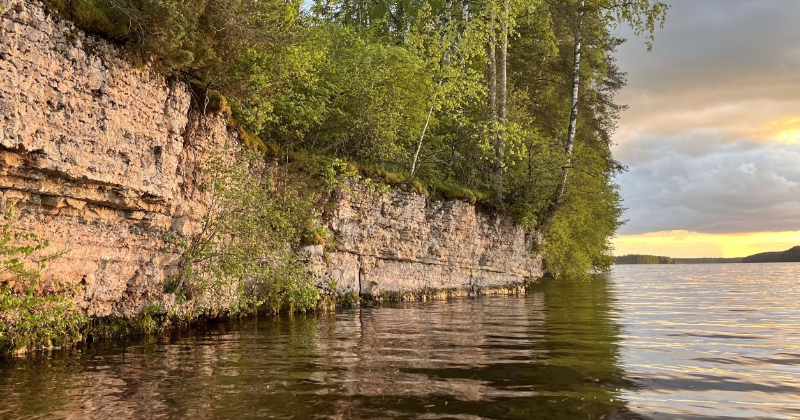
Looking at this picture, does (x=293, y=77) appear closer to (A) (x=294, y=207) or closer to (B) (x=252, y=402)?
(A) (x=294, y=207)

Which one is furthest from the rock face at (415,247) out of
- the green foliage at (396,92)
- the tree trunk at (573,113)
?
the tree trunk at (573,113)

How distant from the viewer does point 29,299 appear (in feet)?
27.7

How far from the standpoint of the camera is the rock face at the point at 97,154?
8.69 metres

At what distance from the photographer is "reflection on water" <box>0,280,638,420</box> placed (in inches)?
236

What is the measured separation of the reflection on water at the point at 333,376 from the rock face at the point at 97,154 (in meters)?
1.74

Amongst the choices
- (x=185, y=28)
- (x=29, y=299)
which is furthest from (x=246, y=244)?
(x=29, y=299)

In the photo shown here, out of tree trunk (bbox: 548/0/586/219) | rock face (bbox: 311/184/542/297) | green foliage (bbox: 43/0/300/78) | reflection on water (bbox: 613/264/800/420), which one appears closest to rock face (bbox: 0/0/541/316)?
green foliage (bbox: 43/0/300/78)

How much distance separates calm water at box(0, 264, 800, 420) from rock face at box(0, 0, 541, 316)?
5.43 feet

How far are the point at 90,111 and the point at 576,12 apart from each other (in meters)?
25.4

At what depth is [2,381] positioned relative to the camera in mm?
7039

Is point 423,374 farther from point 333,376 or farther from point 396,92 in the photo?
point 396,92

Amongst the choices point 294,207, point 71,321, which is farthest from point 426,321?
point 71,321

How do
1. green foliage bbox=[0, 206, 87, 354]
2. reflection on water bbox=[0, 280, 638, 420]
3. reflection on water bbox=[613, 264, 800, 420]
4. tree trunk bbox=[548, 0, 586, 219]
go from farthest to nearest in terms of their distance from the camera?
tree trunk bbox=[548, 0, 586, 219] < green foliage bbox=[0, 206, 87, 354] < reflection on water bbox=[613, 264, 800, 420] < reflection on water bbox=[0, 280, 638, 420]

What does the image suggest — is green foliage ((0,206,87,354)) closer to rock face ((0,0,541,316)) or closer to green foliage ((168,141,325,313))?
rock face ((0,0,541,316))
